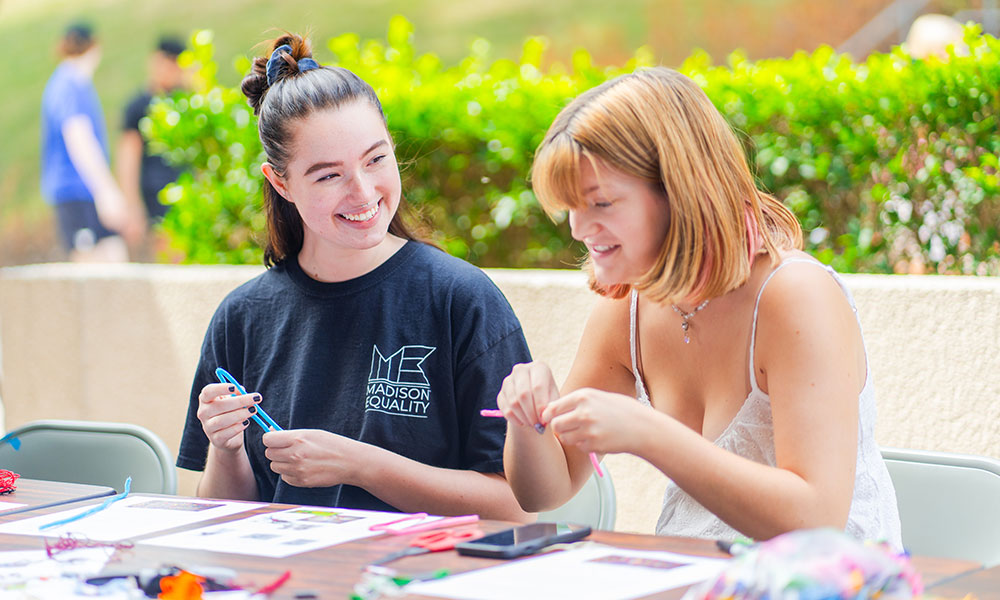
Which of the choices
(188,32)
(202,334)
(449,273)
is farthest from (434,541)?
(188,32)

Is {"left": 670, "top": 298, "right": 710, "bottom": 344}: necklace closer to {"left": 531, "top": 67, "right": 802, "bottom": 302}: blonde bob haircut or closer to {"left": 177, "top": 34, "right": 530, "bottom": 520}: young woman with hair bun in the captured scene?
{"left": 531, "top": 67, "right": 802, "bottom": 302}: blonde bob haircut

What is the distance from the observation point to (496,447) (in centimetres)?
223

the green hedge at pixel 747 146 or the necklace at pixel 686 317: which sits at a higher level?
the green hedge at pixel 747 146

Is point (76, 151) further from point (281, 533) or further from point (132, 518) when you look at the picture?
point (281, 533)

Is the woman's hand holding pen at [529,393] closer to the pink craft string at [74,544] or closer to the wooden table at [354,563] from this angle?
the wooden table at [354,563]

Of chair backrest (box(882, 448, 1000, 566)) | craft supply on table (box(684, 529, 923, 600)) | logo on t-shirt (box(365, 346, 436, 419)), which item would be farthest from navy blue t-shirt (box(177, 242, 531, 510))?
craft supply on table (box(684, 529, 923, 600))

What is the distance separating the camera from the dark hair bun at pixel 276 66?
2.39 m

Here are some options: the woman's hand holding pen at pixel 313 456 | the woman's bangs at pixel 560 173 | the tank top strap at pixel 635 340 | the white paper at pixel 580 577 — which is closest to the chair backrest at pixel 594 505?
the tank top strap at pixel 635 340

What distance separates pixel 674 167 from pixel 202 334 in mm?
2613

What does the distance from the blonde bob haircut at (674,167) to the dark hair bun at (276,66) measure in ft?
2.54

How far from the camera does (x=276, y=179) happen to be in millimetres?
2424

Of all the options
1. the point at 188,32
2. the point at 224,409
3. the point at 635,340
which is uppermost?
the point at 188,32

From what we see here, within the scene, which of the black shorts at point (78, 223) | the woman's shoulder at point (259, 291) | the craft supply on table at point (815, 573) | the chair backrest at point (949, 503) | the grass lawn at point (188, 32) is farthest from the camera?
the grass lawn at point (188, 32)

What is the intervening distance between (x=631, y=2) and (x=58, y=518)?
11.4 m
